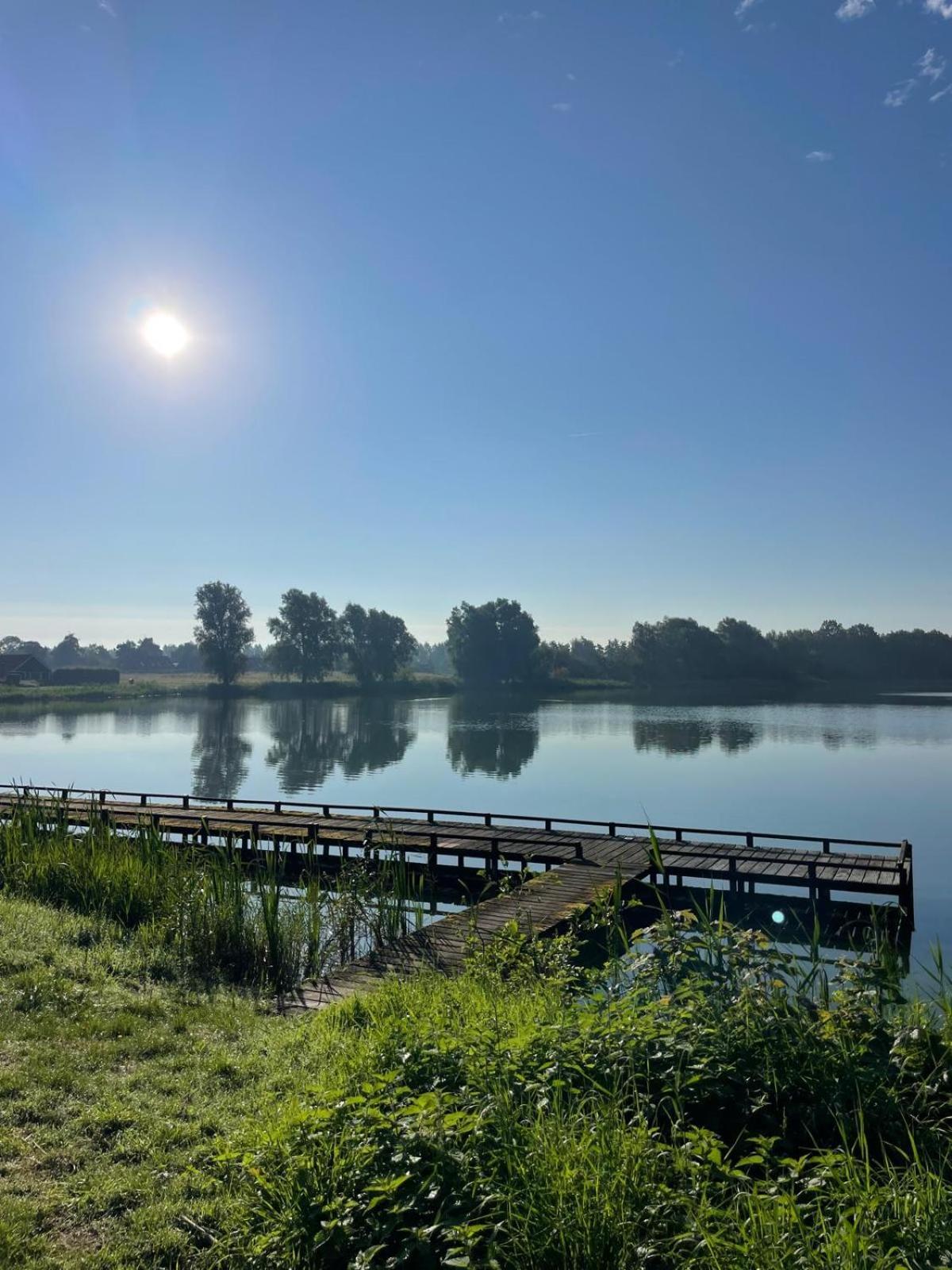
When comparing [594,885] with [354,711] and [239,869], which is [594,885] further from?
[354,711]

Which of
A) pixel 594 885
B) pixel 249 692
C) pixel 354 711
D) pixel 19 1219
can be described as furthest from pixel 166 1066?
pixel 249 692

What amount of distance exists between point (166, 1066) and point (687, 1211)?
464 centimetres

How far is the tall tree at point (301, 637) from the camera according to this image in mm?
111812

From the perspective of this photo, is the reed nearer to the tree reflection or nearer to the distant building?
the tree reflection

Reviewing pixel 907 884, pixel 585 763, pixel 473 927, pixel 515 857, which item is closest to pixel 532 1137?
pixel 473 927

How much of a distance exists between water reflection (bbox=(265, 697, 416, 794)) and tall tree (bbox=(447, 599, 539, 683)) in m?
16.9

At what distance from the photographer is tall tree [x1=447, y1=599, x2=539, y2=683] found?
11725cm

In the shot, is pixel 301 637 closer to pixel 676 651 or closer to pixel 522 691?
pixel 522 691

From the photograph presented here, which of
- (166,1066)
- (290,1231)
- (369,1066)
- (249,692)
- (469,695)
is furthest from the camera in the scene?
(469,695)

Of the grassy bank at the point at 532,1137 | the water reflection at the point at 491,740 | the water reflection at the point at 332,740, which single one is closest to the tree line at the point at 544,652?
the water reflection at the point at 332,740

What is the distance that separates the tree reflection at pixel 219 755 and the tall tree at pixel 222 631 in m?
19.2

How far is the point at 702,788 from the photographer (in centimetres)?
3425

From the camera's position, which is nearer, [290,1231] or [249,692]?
[290,1231]

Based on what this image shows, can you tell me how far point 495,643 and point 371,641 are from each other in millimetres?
16521
